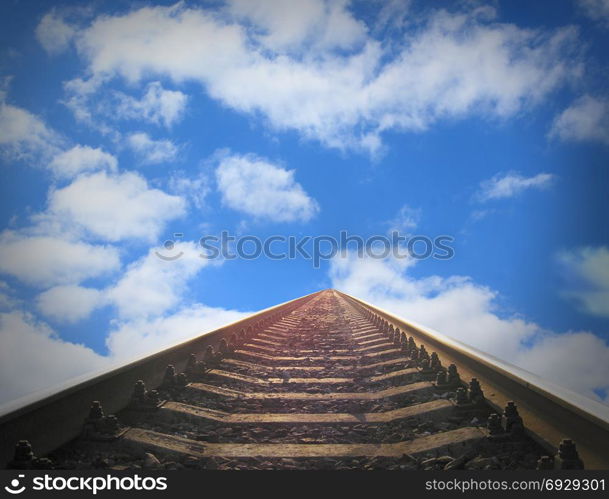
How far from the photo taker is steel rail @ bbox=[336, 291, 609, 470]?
1.86 m

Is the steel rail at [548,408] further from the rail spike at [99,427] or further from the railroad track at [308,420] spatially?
the rail spike at [99,427]

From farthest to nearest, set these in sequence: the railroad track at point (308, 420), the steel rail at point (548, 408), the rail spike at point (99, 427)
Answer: the rail spike at point (99, 427)
the railroad track at point (308, 420)
the steel rail at point (548, 408)

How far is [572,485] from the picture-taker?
1.78 metres

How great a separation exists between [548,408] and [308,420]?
50.2 inches

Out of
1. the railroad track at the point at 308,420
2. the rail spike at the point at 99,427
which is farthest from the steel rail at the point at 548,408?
the rail spike at the point at 99,427

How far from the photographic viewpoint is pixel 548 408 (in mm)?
2234

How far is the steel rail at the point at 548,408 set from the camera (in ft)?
6.09

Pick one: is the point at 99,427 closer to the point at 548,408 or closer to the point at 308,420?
the point at 308,420

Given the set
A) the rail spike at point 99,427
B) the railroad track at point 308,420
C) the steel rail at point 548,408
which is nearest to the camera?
the steel rail at point 548,408

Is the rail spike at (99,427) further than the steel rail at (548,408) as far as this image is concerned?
Yes

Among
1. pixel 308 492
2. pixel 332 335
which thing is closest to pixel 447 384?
pixel 308 492

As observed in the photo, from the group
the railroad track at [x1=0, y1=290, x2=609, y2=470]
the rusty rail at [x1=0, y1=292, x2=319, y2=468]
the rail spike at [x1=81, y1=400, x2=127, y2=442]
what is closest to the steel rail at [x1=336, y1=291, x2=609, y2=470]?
the railroad track at [x1=0, y1=290, x2=609, y2=470]

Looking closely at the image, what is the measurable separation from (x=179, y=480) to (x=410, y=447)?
1156 mm

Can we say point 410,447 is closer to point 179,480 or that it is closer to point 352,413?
point 352,413
